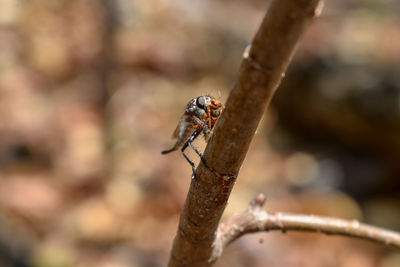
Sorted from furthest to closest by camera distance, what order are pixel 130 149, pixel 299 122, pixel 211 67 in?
pixel 211 67
pixel 299 122
pixel 130 149

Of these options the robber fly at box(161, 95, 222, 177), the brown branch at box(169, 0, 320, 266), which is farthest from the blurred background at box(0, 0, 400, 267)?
the brown branch at box(169, 0, 320, 266)

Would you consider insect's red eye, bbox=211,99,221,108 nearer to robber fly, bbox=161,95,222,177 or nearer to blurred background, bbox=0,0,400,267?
robber fly, bbox=161,95,222,177

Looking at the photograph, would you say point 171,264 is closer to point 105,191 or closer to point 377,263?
point 105,191

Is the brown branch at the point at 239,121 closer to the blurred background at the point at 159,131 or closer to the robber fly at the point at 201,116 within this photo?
the robber fly at the point at 201,116

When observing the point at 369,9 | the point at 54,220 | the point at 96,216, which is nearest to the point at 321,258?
the point at 96,216

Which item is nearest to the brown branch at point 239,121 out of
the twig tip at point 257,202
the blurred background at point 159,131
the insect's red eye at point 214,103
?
the twig tip at point 257,202

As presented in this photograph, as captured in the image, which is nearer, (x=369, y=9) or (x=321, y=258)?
(x=321, y=258)
